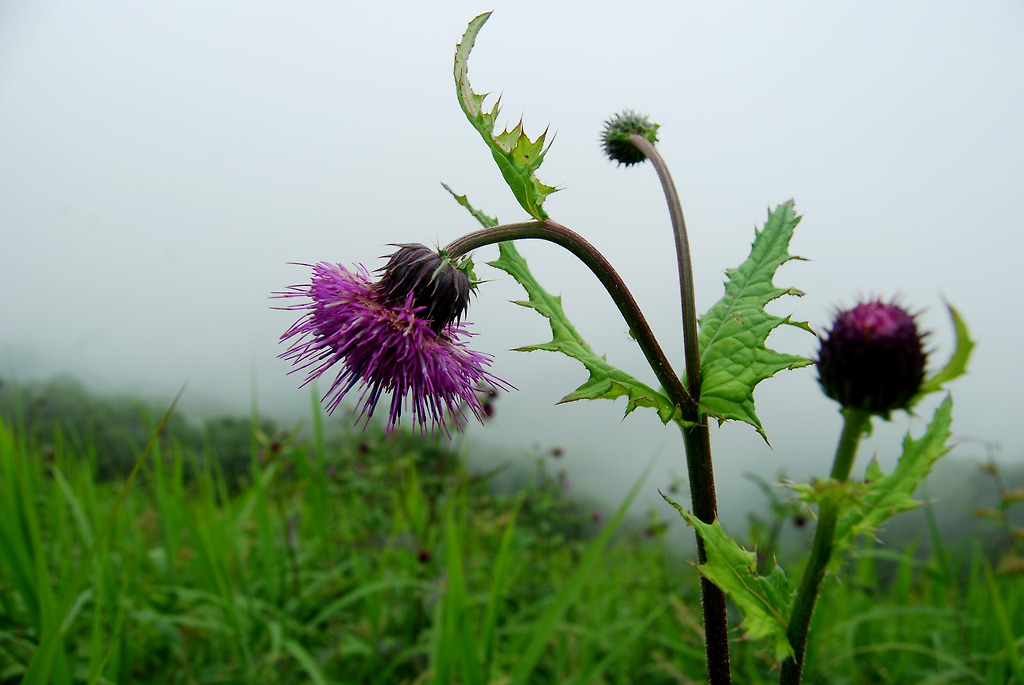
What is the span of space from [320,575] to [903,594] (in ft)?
13.6

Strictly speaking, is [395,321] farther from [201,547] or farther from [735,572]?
[201,547]

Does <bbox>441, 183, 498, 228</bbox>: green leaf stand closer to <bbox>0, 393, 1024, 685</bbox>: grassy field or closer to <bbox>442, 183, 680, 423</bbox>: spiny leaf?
<bbox>442, 183, 680, 423</bbox>: spiny leaf

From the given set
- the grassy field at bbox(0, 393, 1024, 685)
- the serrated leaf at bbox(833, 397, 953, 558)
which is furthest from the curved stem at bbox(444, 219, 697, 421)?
the grassy field at bbox(0, 393, 1024, 685)

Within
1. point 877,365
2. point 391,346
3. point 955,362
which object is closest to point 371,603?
point 391,346

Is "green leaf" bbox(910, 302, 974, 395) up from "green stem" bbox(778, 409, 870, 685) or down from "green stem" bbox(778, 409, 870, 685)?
up

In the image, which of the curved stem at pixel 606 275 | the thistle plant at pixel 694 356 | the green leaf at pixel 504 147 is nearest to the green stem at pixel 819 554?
the thistle plant at pixel 694 356

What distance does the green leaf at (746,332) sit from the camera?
152 cm

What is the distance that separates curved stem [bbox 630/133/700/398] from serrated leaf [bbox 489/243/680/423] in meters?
0.11

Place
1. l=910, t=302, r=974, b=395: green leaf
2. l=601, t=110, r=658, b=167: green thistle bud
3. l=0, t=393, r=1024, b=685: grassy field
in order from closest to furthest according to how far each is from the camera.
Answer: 1. l=910, t=302, r=974, b=395: green leaf
2. l=601, t=110, r=658, b=167: green thistle bud
3. l=0, t=393, r=1024, b=685: grassy field

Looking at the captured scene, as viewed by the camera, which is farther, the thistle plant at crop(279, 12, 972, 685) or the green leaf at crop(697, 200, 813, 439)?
the green leaf at crop(697, 200, 813, 439)

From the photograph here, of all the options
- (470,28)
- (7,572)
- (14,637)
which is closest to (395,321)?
(470,28)

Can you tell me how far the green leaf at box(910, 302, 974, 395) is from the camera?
1106mm

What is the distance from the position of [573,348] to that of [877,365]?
74 centimetres

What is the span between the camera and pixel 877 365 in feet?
4.27
